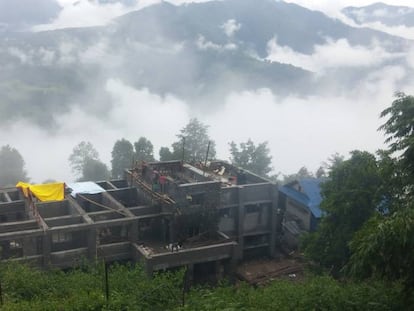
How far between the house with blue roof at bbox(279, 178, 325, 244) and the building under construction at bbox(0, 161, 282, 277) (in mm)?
1214

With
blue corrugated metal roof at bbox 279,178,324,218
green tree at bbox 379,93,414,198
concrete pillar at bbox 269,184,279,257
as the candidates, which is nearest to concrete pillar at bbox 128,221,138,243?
concrete pillar at bbox 269,184,279,257

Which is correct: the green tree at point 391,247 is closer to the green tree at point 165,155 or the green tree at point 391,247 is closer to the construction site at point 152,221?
the construction site at point 152,221

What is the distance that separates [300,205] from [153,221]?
10.3 meters

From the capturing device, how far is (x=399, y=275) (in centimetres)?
939

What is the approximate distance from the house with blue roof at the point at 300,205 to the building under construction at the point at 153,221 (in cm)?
121

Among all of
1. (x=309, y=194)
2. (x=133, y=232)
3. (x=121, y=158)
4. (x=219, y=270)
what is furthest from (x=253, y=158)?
(x=133, y=232)

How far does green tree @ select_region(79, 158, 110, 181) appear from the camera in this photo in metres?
49.9

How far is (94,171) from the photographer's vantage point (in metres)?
50.3

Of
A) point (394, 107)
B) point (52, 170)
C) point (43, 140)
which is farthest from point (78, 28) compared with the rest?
point (394, 107)

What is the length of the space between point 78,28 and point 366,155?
19553 centimetres

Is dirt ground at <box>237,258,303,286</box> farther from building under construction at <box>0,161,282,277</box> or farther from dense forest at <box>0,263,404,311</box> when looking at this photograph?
dense forest at <box>0,263,404,311</box>

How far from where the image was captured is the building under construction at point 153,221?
22.8 metres

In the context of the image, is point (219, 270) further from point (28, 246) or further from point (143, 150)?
point (143, 150)

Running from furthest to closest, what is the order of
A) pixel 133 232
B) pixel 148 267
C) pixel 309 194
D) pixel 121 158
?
1. pixel 121 158
2. pixel 309 194
3. pixel 133 232
4. pixel 148 267
